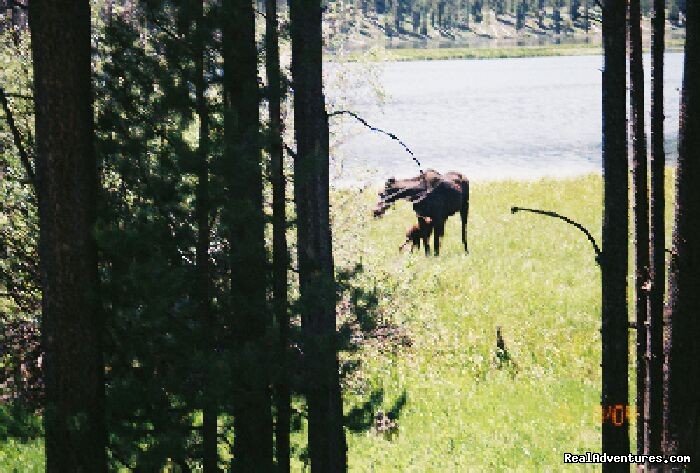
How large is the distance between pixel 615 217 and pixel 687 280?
2.82 meters

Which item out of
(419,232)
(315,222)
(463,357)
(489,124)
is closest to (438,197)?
(419,232)

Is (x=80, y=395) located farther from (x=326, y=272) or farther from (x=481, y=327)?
(x=481, y=327)

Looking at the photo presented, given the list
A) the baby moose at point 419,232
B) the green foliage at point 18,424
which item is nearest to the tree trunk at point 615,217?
the green foliage at point 18,424

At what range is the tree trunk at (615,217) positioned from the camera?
702 centimetres

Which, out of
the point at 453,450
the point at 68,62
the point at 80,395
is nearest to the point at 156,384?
the point at 80,395

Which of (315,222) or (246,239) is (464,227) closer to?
(315,222)

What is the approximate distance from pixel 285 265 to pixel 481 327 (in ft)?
Answer: 44.2

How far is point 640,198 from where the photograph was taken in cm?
915

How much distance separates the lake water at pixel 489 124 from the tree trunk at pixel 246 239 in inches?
331

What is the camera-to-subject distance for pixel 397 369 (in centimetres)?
1806

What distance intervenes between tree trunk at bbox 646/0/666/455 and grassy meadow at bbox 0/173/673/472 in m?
2.56

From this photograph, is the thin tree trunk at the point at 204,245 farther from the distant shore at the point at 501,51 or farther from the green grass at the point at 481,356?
the distant shore at the point at 501,51

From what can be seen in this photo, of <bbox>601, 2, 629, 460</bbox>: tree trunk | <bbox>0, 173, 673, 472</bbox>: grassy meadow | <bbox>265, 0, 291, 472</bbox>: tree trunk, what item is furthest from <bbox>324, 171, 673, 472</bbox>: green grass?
<bbox>601, 2, 629, 460</bbox>: tree trunk

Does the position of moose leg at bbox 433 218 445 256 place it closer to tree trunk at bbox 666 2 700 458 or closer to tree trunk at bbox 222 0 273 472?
tree trunk at bbox 666 2 700 458
